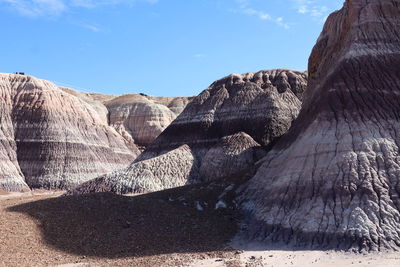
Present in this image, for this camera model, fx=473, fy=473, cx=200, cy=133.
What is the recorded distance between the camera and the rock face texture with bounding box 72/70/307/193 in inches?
1126

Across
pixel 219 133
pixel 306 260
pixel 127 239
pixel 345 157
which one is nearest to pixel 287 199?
pixel 345 157

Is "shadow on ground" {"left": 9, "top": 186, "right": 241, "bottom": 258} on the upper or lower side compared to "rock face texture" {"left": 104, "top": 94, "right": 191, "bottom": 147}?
lower

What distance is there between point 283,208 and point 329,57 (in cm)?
864

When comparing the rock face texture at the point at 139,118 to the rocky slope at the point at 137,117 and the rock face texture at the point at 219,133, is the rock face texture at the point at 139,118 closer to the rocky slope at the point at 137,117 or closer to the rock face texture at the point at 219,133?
the rocky slope at the point at 137,117

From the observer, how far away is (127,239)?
1498 cm

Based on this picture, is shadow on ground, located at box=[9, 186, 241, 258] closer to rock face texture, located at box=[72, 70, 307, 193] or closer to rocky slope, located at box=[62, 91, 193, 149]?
rock face texture, located at box=[72, 70, 307, 193]

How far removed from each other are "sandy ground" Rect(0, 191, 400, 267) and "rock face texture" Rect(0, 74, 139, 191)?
97.1 feet

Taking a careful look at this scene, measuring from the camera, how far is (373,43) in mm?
19094

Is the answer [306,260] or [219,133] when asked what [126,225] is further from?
[219,133]

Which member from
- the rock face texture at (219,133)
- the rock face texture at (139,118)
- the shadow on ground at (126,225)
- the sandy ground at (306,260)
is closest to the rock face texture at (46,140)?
the rock face texture at (219,133)

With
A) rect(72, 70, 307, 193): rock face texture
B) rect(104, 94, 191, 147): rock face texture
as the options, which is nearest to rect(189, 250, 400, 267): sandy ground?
rect(72, 70, 307, 193): rock face texture

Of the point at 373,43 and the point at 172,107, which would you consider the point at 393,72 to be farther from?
the point at 172,107

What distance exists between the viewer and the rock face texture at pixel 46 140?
46.6m

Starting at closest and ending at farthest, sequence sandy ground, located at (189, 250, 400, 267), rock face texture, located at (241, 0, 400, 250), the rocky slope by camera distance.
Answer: sandy ground, located at (189, 250, 400, 267) < rock face texture, located at (241, 0, 400, 250) < the rocky slope
